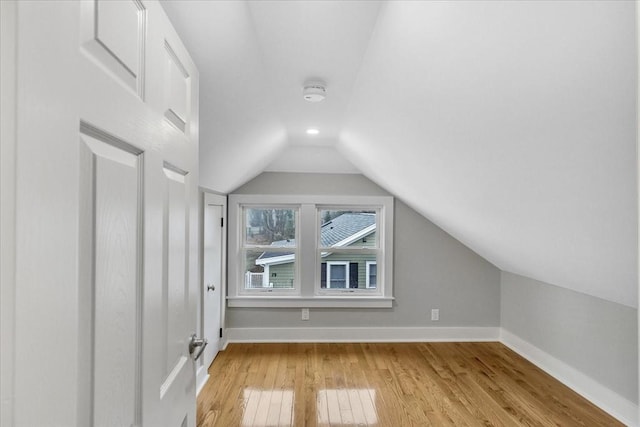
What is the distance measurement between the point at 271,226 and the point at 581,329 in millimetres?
3084

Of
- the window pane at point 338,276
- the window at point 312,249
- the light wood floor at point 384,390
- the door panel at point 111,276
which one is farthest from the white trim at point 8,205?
the window pane at point 338,276

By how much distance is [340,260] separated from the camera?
4.15 metres

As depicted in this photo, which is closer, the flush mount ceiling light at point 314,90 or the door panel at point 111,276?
the door panel at point 111,276

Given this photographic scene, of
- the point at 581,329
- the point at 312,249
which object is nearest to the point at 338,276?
the point at 312,249

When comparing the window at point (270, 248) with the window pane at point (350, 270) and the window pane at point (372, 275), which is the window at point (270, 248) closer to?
the window pane at point (350, 270)

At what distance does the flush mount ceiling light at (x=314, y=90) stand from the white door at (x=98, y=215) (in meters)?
1.00

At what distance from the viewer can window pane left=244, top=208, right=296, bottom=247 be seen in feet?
13.4

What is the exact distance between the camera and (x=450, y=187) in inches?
93.6

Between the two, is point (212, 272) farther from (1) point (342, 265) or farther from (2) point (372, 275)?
(2) point (372, 275)

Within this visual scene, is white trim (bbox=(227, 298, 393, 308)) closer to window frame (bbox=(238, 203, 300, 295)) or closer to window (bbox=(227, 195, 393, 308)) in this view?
window (bbox=(227, 195, 393, 308))

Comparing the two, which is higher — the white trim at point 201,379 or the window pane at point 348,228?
the window pane at point 348,228

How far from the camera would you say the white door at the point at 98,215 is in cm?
42

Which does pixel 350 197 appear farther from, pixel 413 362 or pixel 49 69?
pixel 49 69

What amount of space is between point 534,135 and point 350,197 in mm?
2747
